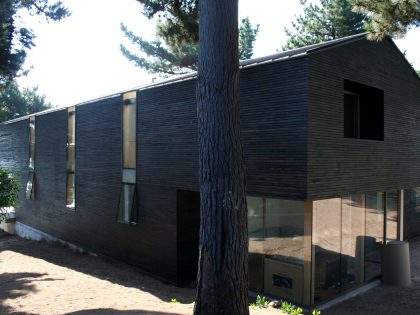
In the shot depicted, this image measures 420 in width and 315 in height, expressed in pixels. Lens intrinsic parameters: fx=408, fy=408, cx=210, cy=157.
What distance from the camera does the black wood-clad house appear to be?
8.40 m

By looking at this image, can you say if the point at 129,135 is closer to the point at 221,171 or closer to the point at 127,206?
the point at 127,206

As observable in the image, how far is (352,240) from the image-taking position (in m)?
10.3

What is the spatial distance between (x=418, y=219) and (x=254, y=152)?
497 inches

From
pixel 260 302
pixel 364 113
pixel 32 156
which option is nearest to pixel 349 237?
pixel 260 302

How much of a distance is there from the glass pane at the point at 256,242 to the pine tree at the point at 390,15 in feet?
15.2

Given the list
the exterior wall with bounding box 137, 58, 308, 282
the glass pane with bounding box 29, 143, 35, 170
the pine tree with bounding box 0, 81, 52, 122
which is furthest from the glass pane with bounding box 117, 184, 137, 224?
the pine tree with bounding box 0, 81, 52, 122

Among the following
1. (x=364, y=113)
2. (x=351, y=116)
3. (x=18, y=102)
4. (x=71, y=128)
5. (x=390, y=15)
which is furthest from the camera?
(x=18, y=102)

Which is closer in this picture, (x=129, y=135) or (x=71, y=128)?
(x=129, y=135)

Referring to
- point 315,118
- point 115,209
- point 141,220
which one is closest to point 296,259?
point 315,118

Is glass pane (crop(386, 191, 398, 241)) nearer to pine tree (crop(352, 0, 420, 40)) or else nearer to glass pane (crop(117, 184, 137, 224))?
pine tree (crop(352, 0, 420, 40))

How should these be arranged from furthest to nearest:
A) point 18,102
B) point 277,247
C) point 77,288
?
point 18,102
point 77,288
point 277,247

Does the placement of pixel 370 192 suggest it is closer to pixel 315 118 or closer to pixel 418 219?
pixel 315 118

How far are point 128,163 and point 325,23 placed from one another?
1614 cm

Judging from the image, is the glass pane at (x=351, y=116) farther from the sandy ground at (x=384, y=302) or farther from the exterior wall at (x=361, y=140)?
the sandy ground at (x=384, y=302)
